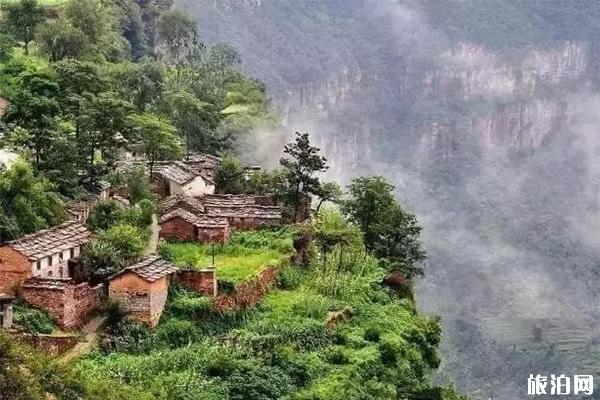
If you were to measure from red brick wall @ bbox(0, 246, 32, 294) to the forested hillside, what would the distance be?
487 mm

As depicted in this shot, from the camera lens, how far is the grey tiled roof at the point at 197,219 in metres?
26.4

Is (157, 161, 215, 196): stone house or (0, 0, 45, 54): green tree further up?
(0, 0, 45, 54): green tree

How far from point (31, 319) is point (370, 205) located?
42.9 feet

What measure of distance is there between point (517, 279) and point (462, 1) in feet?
79.9

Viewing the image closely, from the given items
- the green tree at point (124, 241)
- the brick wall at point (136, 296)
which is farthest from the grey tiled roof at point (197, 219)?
the brick wall at point (136, 296)

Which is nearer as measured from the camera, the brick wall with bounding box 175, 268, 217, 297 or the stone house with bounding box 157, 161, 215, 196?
the brick wall with bounding box 175, 268, 217, 297

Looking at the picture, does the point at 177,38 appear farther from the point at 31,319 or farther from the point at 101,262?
the point at 31,319

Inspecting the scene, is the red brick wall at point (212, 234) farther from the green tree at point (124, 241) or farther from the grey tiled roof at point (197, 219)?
the green tree at point (124, 241)

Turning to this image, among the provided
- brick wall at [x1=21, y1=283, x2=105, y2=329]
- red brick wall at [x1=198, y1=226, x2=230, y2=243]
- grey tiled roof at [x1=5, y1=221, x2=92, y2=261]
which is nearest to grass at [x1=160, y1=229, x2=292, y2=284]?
red brick wall at [x1=198, y1=226, x2=230, y2=243]

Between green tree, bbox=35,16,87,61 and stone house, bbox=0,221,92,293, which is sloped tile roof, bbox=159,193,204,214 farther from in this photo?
green tree, bbox=35,16,87,61

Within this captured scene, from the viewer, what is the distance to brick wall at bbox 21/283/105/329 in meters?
20.3

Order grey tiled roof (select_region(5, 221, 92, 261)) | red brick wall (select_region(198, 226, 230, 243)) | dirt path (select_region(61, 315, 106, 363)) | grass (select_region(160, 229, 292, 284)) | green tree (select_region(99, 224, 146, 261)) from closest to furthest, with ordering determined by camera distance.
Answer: dirt path (select_region(61, 315, 106, 363)) < grey tiled roof (select_region(5, 221, 92, 261)) < green tree (select_region(99, 224, 146, 261)) < grass (select_region(160, 229, 292, 284)) < red brick wall (select_region(198, 226, 230, 243))

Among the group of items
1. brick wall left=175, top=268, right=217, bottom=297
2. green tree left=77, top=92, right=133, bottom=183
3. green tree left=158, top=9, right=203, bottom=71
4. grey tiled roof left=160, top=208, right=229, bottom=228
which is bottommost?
brick wall left=175, top=268, right=217, bottom=297

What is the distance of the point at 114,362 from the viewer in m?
19.5
